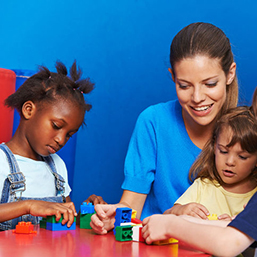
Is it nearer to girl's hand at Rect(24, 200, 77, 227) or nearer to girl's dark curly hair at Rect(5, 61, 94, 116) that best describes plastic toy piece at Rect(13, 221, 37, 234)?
girl's hand at Rect(24, 200, 77, 227)

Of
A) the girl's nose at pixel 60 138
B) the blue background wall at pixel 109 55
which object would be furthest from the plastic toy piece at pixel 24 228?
the blue background wall at pixel 109 55

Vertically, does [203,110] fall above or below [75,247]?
above

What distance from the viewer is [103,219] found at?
1077 mm

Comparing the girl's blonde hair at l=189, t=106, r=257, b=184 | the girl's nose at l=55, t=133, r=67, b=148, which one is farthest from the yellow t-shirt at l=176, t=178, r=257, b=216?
the girl's nose at l=55, t=133, r=67, b=148

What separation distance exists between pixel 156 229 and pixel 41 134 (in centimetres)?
67

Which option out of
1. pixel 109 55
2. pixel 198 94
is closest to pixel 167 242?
pixel 198 94

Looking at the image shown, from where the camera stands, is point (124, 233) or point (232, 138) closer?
point (124, 233)

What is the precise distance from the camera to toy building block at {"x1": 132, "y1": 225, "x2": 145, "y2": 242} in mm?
966


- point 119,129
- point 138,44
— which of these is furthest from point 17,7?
point 119,129

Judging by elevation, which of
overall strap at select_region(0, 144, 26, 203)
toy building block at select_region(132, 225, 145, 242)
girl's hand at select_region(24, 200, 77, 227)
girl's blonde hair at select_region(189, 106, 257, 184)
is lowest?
toy building block at select_region(132, 225, 145, 242)

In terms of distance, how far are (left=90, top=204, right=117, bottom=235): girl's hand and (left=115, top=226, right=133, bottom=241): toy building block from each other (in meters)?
0.08

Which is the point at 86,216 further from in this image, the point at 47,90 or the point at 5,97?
the point at 5,97

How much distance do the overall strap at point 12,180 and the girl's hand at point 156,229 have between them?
57 cm

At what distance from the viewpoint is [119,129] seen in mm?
2502
